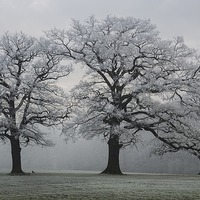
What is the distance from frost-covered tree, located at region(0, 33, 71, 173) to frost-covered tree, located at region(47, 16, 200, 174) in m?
1.75

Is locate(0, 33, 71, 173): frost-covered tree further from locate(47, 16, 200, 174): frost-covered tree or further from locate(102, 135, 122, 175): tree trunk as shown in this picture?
locate(102, 135, 122, 175): tree trunk

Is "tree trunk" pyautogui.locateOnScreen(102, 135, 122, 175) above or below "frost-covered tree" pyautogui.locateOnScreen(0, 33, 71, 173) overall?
below

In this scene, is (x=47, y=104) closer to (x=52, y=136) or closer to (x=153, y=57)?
(x=153, y=57)

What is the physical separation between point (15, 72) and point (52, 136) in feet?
249

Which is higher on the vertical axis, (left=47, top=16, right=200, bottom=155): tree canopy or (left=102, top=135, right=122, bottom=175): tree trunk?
(left=47, top=16, right=200, bottom=155): tree canopy

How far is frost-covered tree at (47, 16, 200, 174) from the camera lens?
2408 centimetres

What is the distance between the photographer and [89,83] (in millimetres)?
26578

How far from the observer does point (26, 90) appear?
25.5 m

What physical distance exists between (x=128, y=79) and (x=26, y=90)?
8.84 metres

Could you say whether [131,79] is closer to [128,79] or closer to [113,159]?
[128,79]

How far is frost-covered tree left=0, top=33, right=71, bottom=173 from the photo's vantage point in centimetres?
2594

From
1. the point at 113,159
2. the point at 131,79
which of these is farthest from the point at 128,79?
the point at 113,159

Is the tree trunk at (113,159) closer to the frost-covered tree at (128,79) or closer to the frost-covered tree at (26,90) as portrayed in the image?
the frost-covered tree at (128,79)

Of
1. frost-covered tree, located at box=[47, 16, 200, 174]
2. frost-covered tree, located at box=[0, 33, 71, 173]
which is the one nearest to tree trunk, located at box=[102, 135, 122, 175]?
frost-covered tree, located at box=[47, 16, 200, 174]
